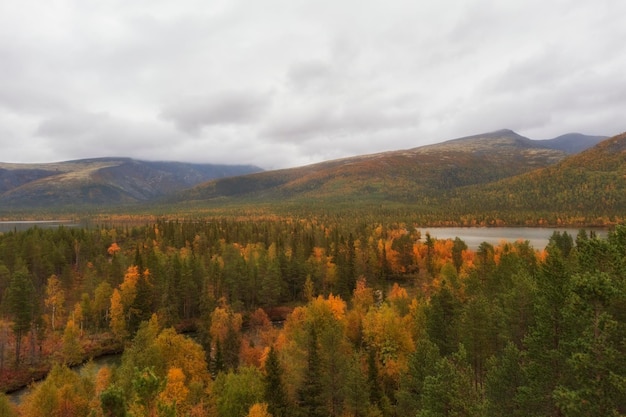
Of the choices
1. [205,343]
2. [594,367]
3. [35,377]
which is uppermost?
[594,367]

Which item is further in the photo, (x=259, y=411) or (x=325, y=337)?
(x=325, y=337)

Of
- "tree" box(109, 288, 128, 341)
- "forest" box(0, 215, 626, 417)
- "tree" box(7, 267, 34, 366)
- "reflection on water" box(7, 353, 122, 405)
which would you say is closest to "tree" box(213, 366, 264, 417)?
"forest" box(0, 215, 626, 417)

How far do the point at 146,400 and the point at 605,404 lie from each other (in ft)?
74.7

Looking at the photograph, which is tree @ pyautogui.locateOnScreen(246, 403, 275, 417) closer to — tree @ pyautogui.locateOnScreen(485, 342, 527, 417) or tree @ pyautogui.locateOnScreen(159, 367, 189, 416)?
tree @ pyautogui.locateOnScreen(159, 367, 189, 416)

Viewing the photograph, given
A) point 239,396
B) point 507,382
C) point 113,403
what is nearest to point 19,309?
point 239,396

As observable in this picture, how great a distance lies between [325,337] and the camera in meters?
41.6

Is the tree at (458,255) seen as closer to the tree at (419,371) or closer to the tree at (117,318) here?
the tree at (419,371)

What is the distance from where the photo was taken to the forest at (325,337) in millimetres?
22516

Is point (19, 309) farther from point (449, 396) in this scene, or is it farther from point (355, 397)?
point (449, 396)

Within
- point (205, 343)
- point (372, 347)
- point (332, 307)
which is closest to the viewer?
point (372, 347)

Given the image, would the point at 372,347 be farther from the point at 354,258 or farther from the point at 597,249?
the point at 354,258

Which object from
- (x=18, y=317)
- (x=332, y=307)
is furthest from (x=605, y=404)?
(x=18, y=317)

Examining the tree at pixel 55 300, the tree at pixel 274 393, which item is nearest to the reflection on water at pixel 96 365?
the tree at pixel 55 300

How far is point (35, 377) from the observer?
62156mm
